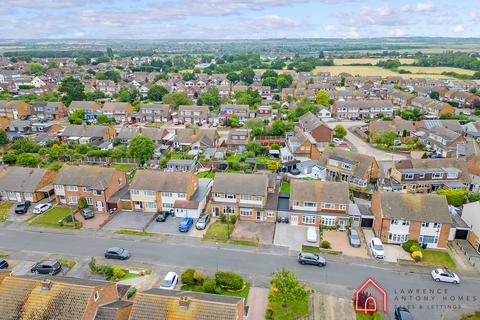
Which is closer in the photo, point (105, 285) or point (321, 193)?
point (105, 285)

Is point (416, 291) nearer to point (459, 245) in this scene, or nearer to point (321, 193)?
point (459, 245)

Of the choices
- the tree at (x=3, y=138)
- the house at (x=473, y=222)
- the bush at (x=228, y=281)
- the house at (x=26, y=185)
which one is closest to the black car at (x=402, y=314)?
the bush at (x=228, y=281)

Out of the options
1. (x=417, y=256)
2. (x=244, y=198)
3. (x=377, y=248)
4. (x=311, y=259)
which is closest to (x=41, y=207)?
(x=244, y=198)

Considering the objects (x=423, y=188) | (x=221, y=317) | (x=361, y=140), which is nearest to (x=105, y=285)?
(x=221, y=317)

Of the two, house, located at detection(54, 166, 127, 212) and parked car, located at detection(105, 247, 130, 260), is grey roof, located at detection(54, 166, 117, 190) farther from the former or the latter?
parked car, located at detection(105, 247, 130, 260)

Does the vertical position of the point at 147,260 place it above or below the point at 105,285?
below

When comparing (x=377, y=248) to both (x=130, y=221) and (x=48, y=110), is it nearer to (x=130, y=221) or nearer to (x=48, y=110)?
(x=130, y=221)

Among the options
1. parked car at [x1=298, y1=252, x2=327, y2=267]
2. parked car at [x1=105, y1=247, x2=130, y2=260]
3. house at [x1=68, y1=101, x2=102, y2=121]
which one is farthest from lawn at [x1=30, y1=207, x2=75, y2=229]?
house at [x1=68, y1=101, x2=102, y2=121]
